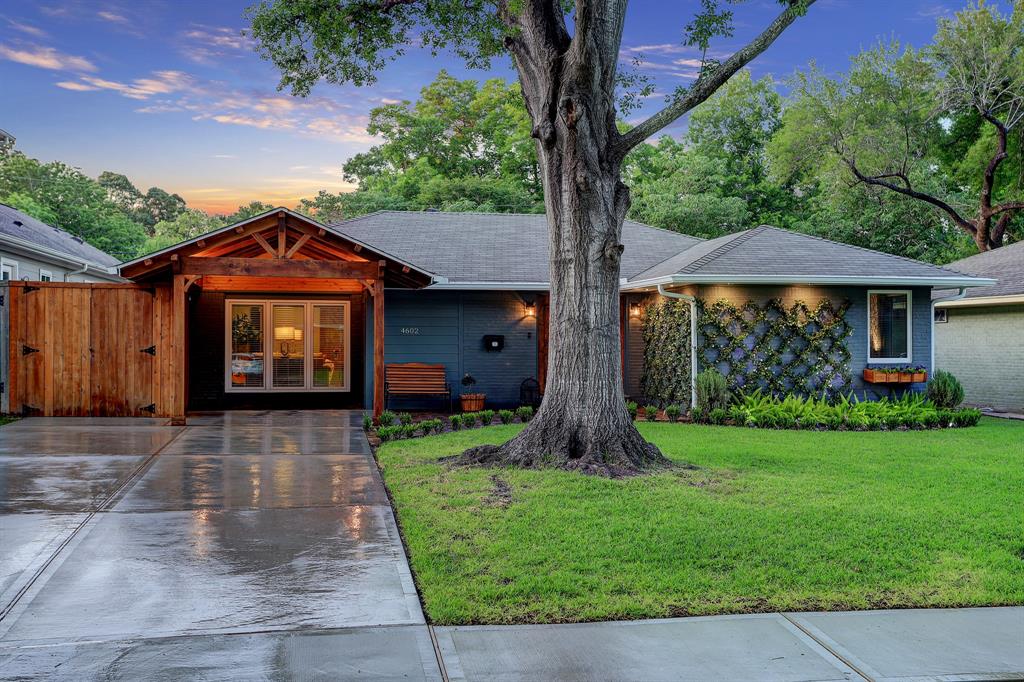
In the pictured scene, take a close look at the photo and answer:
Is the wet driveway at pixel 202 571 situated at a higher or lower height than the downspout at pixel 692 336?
lower

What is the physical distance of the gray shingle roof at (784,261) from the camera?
13.4 m

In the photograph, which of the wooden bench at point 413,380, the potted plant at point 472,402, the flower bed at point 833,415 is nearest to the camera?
the flower bed at point 833,415

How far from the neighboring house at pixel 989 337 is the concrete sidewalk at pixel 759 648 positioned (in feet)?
42.1

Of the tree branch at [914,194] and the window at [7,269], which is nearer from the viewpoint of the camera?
the window at [7,269]

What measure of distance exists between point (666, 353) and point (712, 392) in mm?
1759

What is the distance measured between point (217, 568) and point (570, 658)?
2.28 m

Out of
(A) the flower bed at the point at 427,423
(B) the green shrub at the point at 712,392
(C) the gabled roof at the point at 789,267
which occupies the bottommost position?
(A) the flower bed at the point at 427,423

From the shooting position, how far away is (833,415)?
12.4 m

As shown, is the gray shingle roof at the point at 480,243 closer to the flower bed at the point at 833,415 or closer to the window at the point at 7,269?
the flower bed at the point at 833,415

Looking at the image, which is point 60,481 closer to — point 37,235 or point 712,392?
point 712,392

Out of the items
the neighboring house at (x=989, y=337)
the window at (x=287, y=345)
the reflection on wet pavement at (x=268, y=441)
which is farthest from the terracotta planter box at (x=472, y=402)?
the neighboring house at (x=989, y=337)

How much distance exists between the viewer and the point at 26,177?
3906 cm

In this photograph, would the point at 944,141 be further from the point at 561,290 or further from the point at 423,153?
the point at 561,290

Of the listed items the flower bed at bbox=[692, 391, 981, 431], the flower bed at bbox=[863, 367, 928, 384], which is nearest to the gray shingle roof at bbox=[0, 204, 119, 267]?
the flower bed at bbox=[692, 391, 981, 431]
